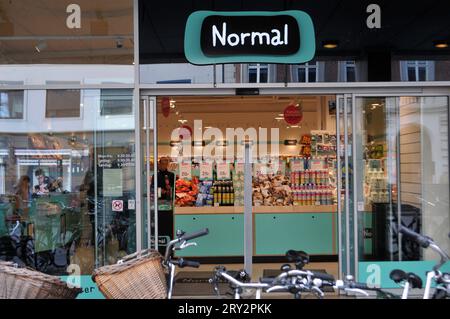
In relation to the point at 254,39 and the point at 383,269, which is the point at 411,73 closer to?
the point at 254,39

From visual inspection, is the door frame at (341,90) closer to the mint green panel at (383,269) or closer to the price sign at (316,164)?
the mint green panel at (383,269)

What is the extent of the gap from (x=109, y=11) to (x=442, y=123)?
13.5 ft

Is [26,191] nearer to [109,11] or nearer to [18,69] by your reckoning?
[18,69]

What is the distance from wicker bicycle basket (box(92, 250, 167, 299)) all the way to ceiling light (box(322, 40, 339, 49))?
3.56m

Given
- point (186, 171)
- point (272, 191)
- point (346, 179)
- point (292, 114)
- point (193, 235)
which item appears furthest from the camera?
point (292, 114)

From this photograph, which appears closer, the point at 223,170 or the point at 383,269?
the point at 383,269

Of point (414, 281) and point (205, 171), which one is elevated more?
point (205, 171)

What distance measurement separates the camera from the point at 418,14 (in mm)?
5938

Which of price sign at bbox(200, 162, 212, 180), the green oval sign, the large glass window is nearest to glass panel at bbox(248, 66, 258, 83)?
the green oval sign

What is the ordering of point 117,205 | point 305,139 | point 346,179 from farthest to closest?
1. point 305,139
2. point 346,179
3. point 117,205

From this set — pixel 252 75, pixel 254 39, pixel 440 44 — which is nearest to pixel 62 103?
pixel 252 75

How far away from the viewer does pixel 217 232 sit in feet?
25.7

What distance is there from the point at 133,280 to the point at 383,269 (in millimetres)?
3594

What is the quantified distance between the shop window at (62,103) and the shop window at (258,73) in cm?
200
